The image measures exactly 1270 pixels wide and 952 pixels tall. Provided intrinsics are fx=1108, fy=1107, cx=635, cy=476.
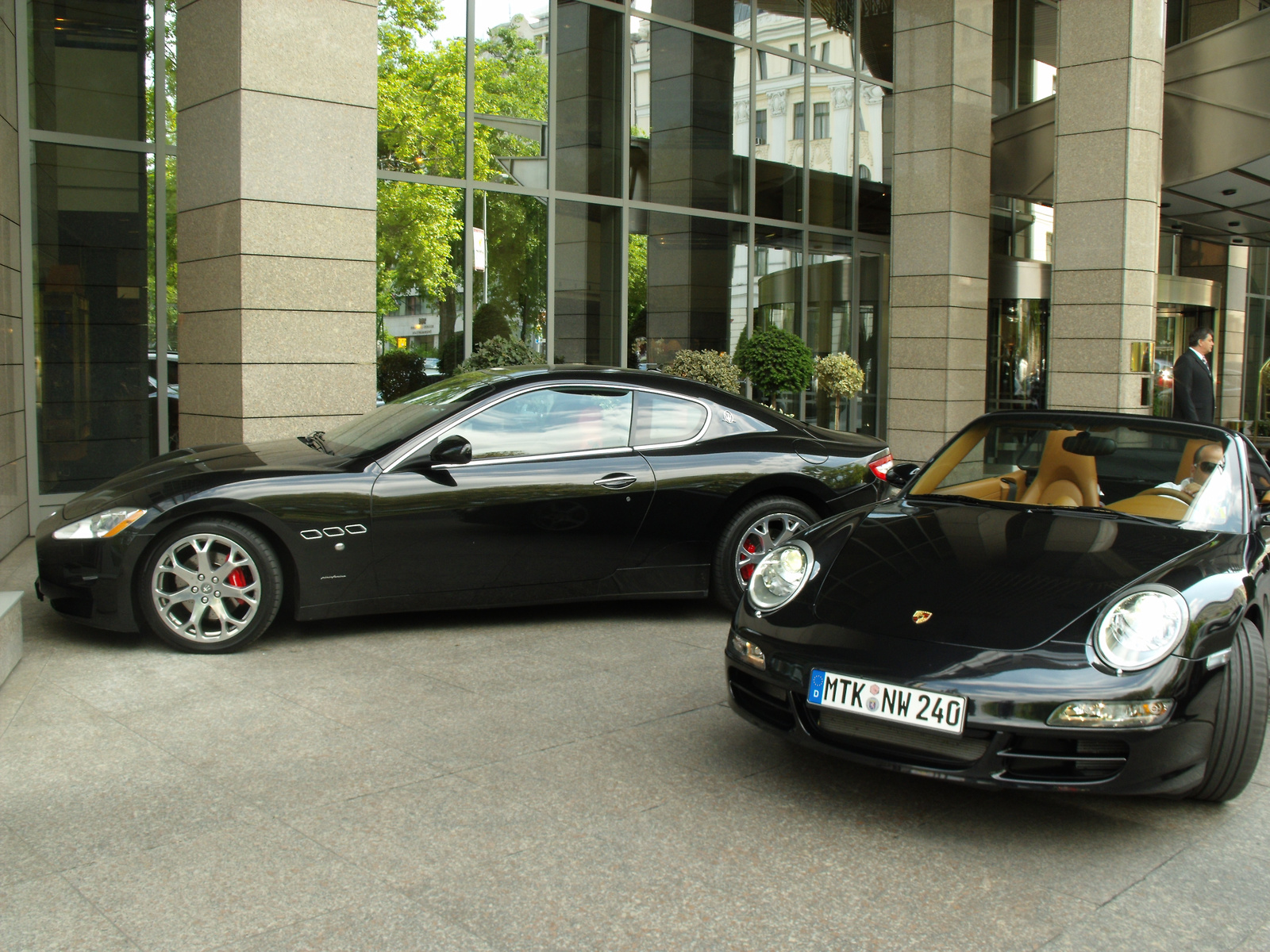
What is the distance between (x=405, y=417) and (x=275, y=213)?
3477 millimetres

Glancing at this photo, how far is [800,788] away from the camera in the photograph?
391cm

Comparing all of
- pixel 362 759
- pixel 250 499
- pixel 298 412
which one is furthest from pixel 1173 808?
pixel 298 412

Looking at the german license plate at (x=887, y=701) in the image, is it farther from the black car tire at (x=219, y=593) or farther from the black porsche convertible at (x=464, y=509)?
the black car tire at (x=219, y=593)

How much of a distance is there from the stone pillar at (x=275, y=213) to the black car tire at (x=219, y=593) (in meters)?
3.54

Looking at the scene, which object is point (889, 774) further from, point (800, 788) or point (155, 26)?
point (155, 26)

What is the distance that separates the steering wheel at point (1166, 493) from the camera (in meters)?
4.48

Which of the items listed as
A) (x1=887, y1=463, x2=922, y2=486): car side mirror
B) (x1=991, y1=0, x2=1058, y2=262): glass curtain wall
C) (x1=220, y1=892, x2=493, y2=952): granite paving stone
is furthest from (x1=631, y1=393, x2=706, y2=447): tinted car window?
(x1=991, y1=0, x2=1058, y2=262): glass curtain wall

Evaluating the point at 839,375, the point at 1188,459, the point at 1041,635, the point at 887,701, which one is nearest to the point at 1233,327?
the point at 839,375

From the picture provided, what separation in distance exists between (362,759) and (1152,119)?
13197mm

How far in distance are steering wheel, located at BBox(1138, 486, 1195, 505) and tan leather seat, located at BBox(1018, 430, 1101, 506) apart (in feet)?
0.64

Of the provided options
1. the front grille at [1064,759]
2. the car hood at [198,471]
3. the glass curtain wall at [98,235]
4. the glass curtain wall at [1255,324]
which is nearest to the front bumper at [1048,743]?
the front grille at [1064,759]

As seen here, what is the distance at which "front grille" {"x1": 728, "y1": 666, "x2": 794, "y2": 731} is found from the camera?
3748 mm

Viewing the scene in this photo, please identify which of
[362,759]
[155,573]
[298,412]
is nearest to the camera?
[362,759]

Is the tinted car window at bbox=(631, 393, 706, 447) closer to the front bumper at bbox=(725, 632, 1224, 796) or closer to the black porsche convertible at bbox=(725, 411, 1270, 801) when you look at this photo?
the black porsche convertible at bbox=(725, 411, 1270, 801)
